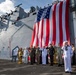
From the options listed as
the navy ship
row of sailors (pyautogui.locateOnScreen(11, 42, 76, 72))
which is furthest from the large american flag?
row of sailors (pyautogui.locateOnScreen(11, 42, 76, 72))

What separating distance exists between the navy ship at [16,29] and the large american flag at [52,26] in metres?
0.64

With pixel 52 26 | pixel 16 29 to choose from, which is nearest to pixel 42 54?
pixel 52 26

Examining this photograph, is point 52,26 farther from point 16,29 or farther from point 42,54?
point 16,29

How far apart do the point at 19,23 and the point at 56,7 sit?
6.02m

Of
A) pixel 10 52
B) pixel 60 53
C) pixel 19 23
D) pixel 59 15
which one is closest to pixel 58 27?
pixel 59 15

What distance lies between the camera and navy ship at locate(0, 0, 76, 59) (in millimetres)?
20969

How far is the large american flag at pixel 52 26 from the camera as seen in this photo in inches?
682

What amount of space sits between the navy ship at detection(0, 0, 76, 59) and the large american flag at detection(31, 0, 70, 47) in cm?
64

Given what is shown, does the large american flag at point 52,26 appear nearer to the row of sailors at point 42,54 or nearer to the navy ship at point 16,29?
the navy ship at point 16,29

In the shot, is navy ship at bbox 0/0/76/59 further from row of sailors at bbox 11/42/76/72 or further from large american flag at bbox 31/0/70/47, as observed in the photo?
row of sailors at bbox 11/42/76/72

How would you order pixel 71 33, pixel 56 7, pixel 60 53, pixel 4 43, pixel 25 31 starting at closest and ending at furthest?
1. pixel 60 53
2. pixel 71 33
3. pixel 56 7
4. pixel 25 31
5. pixel 4 43

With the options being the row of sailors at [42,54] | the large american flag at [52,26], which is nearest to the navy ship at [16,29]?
the large american flag at [52,26]

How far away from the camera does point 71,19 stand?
56.2 feet

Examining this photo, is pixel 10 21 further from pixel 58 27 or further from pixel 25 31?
pixel 58 27
